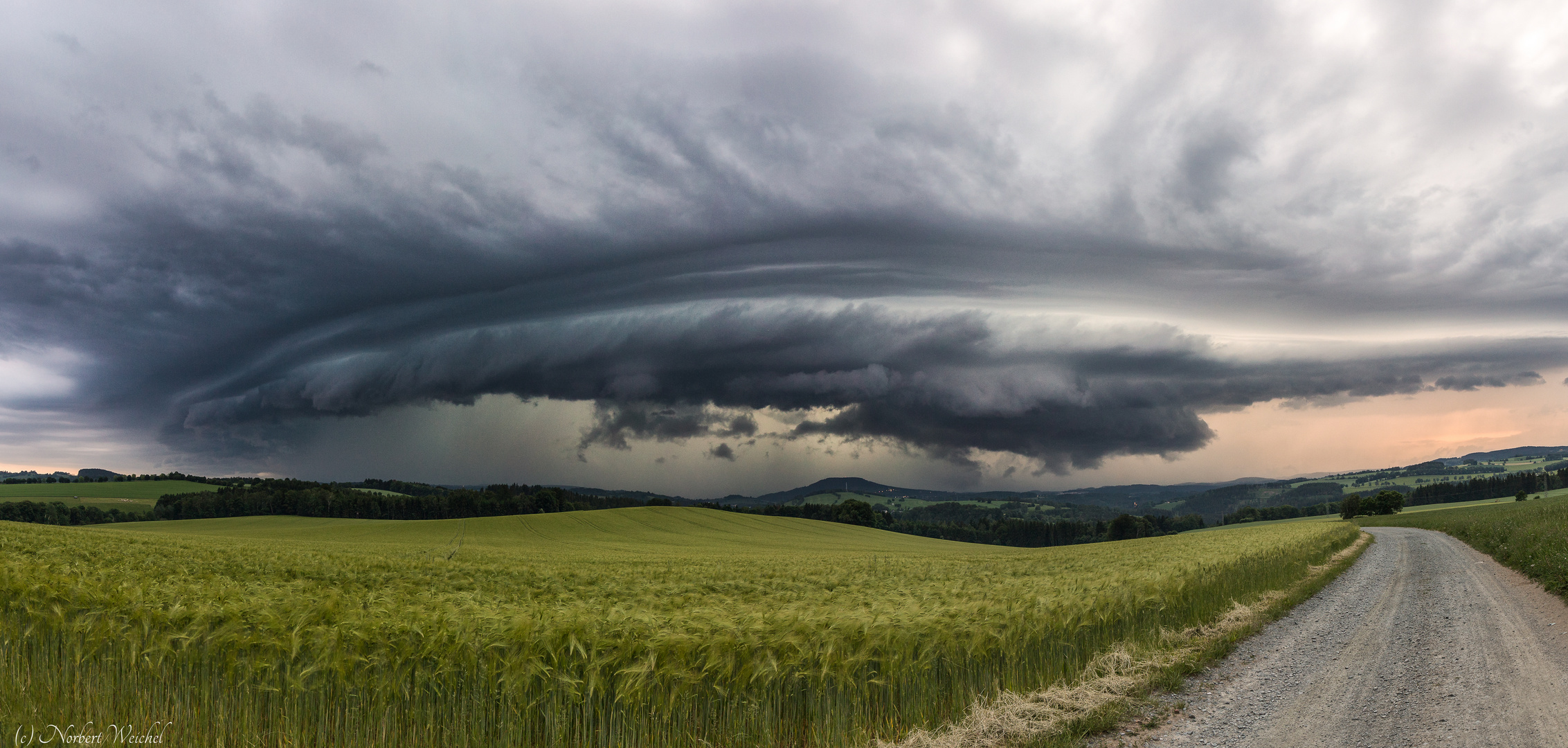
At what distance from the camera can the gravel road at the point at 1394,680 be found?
27.2 feet

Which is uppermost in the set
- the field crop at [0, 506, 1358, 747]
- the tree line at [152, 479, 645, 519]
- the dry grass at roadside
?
the field crop at [0, 506, 1358, 747]

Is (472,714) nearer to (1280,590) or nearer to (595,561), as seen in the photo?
(1280,590)

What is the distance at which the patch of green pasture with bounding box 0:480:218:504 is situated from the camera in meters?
136

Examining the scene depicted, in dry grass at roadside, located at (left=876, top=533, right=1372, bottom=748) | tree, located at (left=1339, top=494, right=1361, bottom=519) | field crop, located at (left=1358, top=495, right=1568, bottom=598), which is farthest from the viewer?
tree, located at (left=1339, top=494, right=1361, bottom=519)

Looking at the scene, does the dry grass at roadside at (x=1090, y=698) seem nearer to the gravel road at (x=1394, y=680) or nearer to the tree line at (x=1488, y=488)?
the gravel road at (x=1394, y=680)

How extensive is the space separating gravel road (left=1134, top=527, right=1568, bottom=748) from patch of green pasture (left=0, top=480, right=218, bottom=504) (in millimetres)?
187642

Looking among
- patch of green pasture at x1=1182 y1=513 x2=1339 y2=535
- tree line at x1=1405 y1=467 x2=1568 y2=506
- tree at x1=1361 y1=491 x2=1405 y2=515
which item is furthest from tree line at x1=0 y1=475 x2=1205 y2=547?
tree line at x1=1405 y1=467 x2=1568 y2=506

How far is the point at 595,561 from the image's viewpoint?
42.3 meters

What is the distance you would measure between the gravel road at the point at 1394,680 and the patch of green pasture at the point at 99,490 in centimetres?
18764

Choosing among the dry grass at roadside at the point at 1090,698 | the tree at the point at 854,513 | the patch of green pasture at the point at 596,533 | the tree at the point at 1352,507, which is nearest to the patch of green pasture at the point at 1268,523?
the tree at the point at 1352,507

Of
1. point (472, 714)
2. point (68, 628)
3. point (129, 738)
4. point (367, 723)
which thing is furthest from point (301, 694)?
point (68, 628)

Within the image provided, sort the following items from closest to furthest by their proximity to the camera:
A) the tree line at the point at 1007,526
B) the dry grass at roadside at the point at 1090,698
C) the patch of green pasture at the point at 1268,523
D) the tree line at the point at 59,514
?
1. the dry grass at roadside at the point at 1090,698
2. the patch of green pasture at the point at 1268,523
3. the tree line at the point at 59,514
4. the tree line at the point at 1007,526

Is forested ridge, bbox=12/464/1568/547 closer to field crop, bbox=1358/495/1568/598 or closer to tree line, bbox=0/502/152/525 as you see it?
tree line, bbox=0/502/152/525

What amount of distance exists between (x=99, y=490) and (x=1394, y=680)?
217 metres
